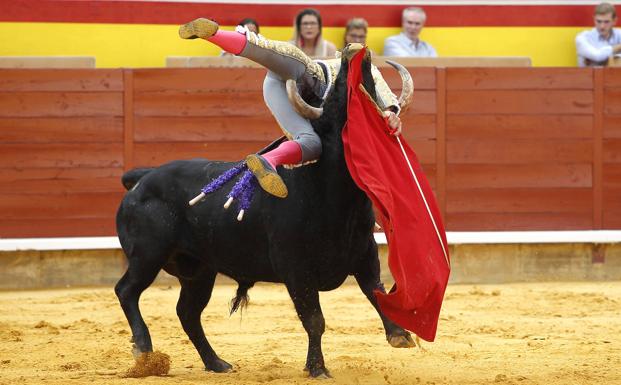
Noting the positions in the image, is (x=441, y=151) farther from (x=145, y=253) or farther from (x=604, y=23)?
(x=145, y=253)

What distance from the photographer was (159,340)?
6430mm

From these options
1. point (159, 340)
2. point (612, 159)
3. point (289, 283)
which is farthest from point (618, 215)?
point (289, 283)

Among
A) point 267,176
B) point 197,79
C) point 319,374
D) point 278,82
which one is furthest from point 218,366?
point 197,79

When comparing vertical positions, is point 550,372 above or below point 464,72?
below

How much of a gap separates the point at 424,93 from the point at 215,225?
375cm

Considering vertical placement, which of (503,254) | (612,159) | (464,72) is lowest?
(503,254)

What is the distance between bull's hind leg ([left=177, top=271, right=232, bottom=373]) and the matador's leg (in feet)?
3.25

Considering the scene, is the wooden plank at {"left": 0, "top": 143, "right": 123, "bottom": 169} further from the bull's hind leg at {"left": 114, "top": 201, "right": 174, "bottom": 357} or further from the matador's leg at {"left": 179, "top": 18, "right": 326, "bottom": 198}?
the matador's leg at {"left": 179, "top": 18, "right": 326, "bottom": 198}

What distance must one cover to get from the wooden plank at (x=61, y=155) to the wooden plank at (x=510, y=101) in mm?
2452

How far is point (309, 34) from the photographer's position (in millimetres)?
8672

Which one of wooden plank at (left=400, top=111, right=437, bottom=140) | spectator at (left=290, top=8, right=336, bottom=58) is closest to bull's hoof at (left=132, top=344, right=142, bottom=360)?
spectator at (left=290, top=8, right=336, bottom=58)

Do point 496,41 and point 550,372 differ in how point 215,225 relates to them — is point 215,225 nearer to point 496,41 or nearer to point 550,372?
point 550,372

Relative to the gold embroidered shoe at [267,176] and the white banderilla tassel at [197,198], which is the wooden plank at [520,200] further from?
the gold embroidered shoe at [267,176]

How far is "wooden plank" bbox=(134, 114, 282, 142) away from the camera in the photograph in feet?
28.5
